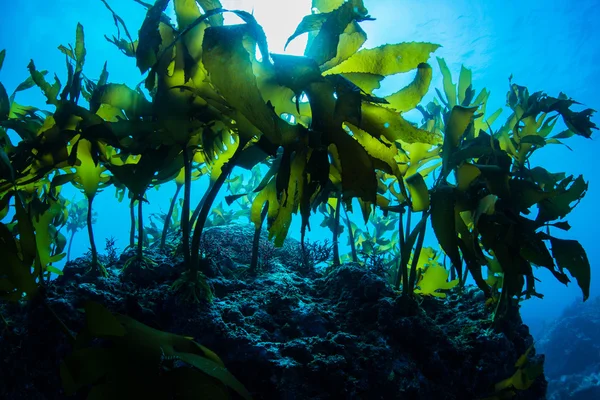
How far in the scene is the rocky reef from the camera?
1476 millimetres

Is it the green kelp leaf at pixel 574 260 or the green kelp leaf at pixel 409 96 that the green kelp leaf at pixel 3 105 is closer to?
the green kelp leaf at pixel 409 96

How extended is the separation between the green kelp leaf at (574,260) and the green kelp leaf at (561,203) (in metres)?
0.16

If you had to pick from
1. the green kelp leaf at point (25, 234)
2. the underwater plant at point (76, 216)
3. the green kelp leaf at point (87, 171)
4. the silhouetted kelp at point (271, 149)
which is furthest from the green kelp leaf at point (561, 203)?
the underwater plant at point (76, 216)

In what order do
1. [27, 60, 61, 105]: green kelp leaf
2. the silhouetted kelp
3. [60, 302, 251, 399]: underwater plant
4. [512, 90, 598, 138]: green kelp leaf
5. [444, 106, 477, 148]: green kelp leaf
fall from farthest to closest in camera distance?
[512, 90, 598, 138]: green kelp leaf, [27, 60, 61, 105]: green kelp leaf, [444, 106, 477, 148]: green kelp leaf, the silhouetted kelp, [60, 302, 251, 399]: underwater plant

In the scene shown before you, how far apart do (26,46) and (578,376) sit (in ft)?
114

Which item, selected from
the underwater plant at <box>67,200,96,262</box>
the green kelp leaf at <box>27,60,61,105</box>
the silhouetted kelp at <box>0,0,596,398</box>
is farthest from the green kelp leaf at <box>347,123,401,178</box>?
the underwater plant at <box>67,200,96,262</box>

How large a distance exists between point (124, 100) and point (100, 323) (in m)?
1.30

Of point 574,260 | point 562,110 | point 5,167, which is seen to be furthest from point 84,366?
point 562,110

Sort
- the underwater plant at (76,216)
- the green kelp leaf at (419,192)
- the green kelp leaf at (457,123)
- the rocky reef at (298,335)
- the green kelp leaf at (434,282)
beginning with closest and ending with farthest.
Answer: the rocky reef at (298,335)
the green kelp leaf at (457,123)
the green kelp leaf at (419,192)
the green kelp leaf at (434,282)
the underwater plant at (76,216)

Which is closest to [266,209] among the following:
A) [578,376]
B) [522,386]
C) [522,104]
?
[522,386]

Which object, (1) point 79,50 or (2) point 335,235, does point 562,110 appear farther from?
(1) point 79,50

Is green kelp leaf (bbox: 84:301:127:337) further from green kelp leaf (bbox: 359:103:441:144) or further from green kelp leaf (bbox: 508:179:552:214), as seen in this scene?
green kelp leaf (bbox: 508:179:552:214)

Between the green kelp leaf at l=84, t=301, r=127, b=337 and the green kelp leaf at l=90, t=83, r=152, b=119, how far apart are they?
3.78 feet

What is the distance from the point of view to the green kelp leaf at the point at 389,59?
144 centimetres
